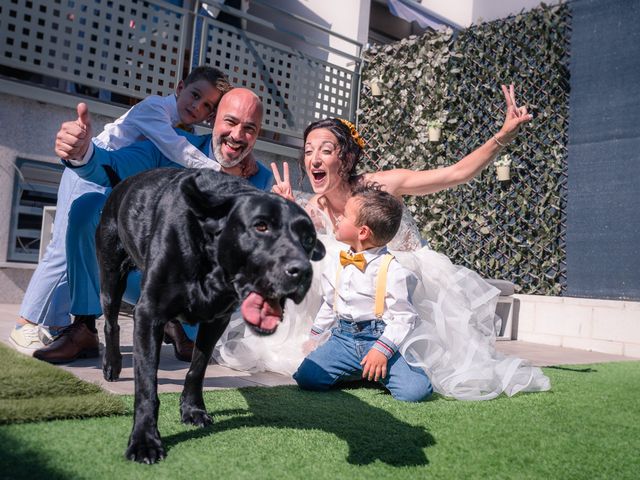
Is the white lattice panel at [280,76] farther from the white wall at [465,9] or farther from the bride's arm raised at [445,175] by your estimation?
the bride's arm raised at [445,175]

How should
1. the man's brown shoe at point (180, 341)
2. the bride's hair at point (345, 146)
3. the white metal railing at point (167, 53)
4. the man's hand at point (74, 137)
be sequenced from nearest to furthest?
the man's hand at point (74, 137)
the man's brown shoe at point (180, 341)
the bride's hair at point (345, 146)
the white metal railing at point (167, 53)

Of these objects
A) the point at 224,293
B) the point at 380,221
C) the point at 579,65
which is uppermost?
the point at 579,65

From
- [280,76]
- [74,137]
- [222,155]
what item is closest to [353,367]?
[222,155]

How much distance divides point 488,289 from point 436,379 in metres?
0.98

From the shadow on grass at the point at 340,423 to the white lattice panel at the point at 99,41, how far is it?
4.88 metres

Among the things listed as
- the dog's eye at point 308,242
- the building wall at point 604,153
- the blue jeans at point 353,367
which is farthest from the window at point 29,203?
the building wall at point 604,153

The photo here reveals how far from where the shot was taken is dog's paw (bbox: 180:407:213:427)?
2.15 m

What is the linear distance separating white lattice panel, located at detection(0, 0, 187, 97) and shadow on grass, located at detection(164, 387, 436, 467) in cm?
488

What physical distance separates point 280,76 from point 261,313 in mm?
7088

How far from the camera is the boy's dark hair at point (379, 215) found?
10.5 ft

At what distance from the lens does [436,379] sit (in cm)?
319

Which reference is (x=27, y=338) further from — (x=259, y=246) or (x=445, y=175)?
(x=445, y=175)

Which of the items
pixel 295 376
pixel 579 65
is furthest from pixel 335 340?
pixel 579 65

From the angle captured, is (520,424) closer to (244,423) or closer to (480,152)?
→ (244,423)
